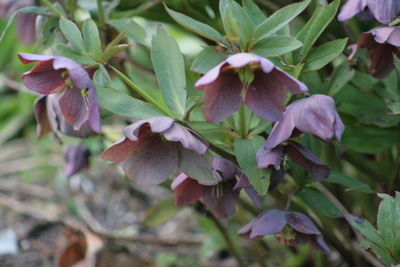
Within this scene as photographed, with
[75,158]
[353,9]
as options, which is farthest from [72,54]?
[75,158]

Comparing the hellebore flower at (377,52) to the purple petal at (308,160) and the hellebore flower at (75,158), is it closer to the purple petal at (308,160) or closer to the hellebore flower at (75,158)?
the purple petal at (308,160)

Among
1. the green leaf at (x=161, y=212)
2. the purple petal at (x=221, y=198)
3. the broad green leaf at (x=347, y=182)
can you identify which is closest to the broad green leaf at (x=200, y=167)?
the purple petal at (x=221, y=198)

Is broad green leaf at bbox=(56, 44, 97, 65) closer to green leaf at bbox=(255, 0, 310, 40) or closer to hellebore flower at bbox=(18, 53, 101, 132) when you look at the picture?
hellebore flower at bbox=(18, 53, 101, 132)

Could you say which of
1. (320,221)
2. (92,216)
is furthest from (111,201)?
(320,221)

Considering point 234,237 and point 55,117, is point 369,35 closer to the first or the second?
point 55,117

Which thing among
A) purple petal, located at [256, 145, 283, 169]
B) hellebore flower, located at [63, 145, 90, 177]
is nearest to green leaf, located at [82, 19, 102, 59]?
purple petal, located at [256, 145, 283, 169]
